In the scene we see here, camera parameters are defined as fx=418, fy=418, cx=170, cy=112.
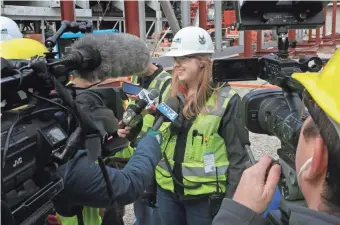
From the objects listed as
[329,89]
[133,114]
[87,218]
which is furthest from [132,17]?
[329,89]

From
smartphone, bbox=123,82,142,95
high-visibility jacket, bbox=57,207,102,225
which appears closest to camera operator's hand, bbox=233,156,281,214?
high-visibility jacket, bbox=57,207,102,225

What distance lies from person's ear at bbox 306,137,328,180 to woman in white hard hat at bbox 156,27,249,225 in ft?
3.91

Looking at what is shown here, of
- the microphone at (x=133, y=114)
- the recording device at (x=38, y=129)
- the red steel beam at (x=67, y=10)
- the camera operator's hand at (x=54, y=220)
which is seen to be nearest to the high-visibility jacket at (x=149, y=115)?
the microphone at (x=133, y=114)

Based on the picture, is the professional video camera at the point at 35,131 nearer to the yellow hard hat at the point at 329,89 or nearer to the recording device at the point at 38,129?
the recording device at the point at 38,129

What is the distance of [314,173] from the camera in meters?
0.89

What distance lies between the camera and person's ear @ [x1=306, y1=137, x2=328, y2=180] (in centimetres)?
87

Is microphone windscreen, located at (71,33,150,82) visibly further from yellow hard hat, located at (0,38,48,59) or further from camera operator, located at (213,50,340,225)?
camera operator, located at (213,50,340,225)

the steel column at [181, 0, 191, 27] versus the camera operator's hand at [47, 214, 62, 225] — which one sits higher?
the steel column at [181, 0, 191, 27]

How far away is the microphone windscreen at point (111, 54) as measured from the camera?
123 cm

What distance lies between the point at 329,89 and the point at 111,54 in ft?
2.14

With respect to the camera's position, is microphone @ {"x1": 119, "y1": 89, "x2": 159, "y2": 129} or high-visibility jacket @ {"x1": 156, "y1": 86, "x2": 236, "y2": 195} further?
high-visibility jacket @ {"x1": 156, "y1": 86, "x2": 236, "y2": 195}

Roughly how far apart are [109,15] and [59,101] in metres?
7.29

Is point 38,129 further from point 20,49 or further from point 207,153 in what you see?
point 207,153

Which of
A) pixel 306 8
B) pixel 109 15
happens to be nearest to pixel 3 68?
pixel 306 8
